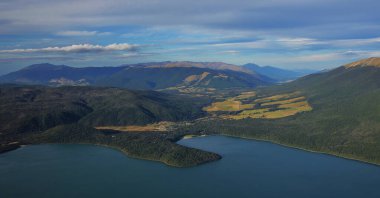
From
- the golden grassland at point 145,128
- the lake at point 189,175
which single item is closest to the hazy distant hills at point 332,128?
the lake at point 189,175

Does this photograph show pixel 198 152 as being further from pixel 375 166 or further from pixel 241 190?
pixel 375 166

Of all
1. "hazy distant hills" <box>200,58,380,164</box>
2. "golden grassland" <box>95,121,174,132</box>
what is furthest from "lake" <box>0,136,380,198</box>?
"golden grassland" <box>95,121,174,132</box>

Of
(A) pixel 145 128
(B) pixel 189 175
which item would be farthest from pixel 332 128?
(A) pixel 145 128

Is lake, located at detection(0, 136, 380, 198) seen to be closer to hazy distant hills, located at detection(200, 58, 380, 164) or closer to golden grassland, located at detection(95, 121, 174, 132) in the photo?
hazy distant hills, located at detection(200, 58, 380, 164)

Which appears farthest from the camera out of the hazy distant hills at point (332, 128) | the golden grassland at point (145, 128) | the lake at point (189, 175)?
the golden grassland at point (145, 128)

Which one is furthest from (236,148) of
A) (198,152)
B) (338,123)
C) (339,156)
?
(338,123)

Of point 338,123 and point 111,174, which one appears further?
point 338,123

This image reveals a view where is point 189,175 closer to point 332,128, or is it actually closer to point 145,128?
point 332,128

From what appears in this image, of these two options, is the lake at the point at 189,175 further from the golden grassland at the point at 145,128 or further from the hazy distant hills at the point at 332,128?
the golden grassland at the point at 145,128
